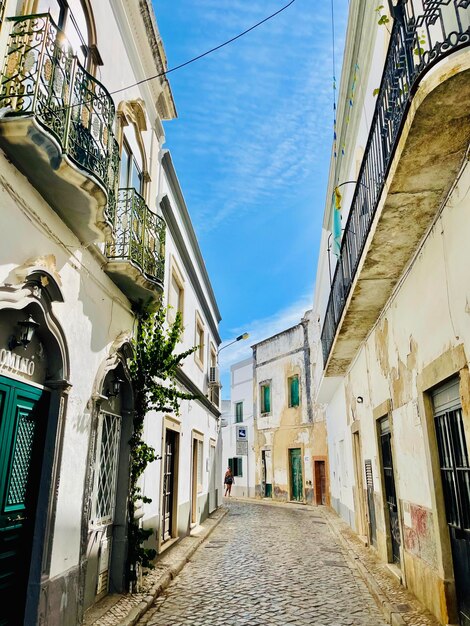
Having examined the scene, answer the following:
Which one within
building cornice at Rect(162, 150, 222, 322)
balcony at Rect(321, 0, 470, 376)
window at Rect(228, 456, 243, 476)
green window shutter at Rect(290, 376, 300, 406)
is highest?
building cornice at Rect(162, 150, 222, 322)

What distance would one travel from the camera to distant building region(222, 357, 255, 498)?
26.6 meters

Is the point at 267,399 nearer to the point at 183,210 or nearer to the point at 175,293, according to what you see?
the point at 175,293

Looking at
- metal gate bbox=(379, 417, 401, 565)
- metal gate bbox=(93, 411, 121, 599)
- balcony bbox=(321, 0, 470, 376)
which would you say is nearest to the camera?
balcony bbox=(321, 0, 470, 376)

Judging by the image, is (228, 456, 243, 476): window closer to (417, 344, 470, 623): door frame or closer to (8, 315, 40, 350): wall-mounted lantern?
(417, 344, 470, 623): door frame

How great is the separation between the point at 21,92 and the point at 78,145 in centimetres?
79

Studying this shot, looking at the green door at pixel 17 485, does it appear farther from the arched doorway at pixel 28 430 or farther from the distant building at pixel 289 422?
the distant building at pixel 289 422

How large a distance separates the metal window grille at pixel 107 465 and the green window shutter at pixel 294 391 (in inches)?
689

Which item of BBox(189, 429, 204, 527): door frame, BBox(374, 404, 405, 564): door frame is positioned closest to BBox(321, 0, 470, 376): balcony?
BBox(374, 404, 405, 564): door frame

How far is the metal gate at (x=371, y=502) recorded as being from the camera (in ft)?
30.1

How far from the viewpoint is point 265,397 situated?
26.3 metres

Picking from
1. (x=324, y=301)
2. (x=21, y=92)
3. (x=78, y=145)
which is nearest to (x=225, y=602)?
(x=78, y=145)

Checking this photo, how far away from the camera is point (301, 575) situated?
741 cm

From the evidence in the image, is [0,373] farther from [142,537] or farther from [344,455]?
[344,455]

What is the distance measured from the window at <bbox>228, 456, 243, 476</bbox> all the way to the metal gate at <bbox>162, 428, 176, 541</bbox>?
1800cm
